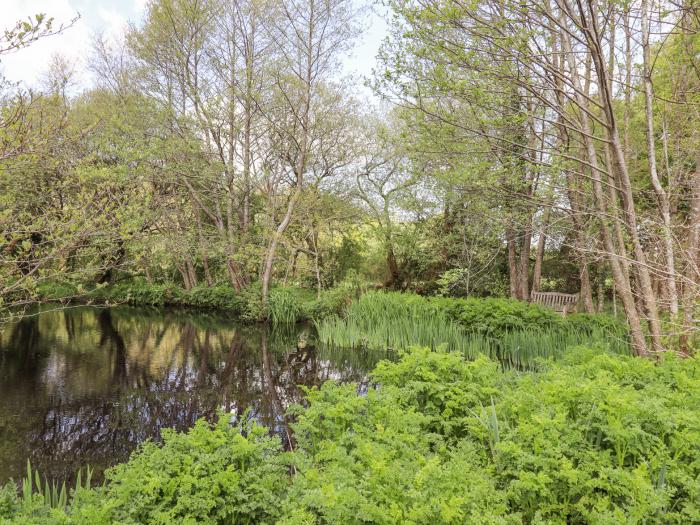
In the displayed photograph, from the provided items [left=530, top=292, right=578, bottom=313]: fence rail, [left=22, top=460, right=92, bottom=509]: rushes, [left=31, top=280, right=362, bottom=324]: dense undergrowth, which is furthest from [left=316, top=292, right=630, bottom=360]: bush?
[left=22, top=460, right=92, bottom=509]: rushes

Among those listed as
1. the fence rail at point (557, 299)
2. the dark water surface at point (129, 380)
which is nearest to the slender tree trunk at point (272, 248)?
the dark water surface at point (129, 380)

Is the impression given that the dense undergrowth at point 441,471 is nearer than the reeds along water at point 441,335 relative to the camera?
Yes

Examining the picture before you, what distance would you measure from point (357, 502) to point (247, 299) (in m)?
13.4

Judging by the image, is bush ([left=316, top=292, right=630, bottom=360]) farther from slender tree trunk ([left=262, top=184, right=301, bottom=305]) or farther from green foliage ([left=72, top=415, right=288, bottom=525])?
green foliage ([left=72, top=415, right=288, bottom=525])

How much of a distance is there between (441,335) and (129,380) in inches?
229

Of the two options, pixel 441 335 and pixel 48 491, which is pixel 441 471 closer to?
pixel 48 491

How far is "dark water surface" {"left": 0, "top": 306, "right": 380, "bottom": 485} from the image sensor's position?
508 centimetres

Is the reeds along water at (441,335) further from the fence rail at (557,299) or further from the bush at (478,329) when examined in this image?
the fence rail at (557,299)

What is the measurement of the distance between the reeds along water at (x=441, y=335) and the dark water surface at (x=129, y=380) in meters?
0.55

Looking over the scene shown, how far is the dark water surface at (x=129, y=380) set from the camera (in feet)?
16.7

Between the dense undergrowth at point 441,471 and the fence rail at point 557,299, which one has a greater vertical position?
the fence rail at point 557,299

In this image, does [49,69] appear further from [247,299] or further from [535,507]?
[535,507]

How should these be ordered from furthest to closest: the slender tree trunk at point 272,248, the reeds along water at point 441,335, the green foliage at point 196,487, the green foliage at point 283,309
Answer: the slender tree trunk at point 272,248 → the green foliage at point 283,309 → the reeds along water at point 441,335 → the green foliage at point 196,487

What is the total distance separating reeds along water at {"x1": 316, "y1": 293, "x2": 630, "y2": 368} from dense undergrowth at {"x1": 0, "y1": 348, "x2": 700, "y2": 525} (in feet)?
12.0
